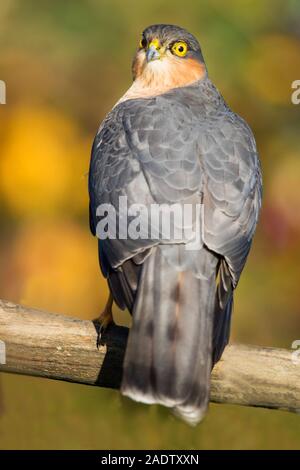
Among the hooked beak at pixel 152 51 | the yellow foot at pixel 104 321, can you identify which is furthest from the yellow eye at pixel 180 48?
the yellow foot at pixel 104 321

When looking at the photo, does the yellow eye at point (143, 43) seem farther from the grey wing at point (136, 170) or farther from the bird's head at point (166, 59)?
the grey wing at point (136, 170)

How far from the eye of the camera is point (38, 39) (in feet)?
28.1

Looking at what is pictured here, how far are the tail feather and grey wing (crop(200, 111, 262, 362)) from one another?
24 centimetres

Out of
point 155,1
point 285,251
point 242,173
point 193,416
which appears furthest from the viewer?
point 155,1

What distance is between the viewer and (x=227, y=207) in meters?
5.36

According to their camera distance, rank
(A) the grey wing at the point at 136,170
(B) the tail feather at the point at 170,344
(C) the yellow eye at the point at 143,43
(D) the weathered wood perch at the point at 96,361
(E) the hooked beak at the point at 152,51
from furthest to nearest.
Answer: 1. (C) the yellow eye at the point at 143,43
2. (E) the hooked beak at the point at 152,51
3. (D) the weathered wood perch at the point at 96,361
4. (A) the grey wing at the point at 136,170
5. (B) the tail feather at the point at 170,344

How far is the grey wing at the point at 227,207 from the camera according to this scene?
5.26 meters

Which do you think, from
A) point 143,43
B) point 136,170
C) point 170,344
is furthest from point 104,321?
point 143,43

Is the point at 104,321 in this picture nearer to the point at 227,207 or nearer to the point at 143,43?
the point at 227,207

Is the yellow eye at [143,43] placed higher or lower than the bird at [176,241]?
higher

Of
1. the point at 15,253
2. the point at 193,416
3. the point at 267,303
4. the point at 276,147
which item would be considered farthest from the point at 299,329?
the point at 193,416

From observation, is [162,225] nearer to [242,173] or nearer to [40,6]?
[242,173]

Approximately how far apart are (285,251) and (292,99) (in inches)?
54.6

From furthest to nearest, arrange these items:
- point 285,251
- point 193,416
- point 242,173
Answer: point 285,251 < point 242,173 < point 193,416
